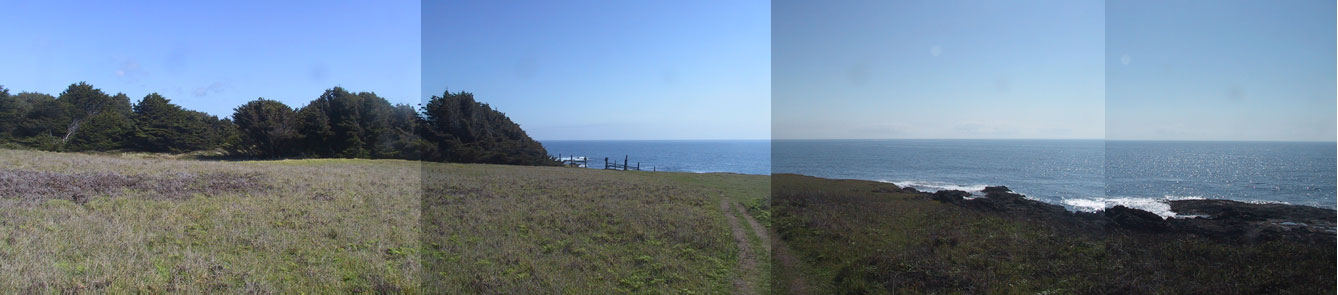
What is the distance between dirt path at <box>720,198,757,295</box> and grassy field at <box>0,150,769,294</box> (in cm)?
5

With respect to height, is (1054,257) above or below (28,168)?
below

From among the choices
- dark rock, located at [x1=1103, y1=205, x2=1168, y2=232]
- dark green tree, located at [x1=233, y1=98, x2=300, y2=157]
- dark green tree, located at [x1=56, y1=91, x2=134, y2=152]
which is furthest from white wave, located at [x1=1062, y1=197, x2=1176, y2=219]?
dark green tree, located at [x1=56, y1=91, x2=134, y2=152]

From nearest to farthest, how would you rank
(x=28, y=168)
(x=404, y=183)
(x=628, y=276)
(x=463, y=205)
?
(x=628, y=276) → (x=463, y=205) → (x=28, y=168) → (x=404, y=183)

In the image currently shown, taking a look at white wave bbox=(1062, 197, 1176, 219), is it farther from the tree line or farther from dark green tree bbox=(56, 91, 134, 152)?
dark green tree bbox=(56, 91, 134, 152)

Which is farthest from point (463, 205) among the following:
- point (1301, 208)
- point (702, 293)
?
point (1301, 208)

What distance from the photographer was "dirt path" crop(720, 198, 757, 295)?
7941 millimetres

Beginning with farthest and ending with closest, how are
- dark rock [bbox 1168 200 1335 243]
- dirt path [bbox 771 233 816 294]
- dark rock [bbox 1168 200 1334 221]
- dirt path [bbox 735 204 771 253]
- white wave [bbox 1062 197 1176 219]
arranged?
white wave [bbox 1062 197 1176 219], dark rock [bbox 1168 200 1334 221], dirt path [bbox 735 204 771 253], dark rock [bbox 1168 200 1335 243], dirt path [bbox 771 233 816 294]

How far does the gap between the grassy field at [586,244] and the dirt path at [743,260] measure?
0.9 inches

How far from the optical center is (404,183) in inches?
712

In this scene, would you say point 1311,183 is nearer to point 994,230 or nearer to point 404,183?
point 994,230

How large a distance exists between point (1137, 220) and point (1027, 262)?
6.37m

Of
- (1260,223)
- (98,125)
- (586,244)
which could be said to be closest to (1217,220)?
(1260,223)

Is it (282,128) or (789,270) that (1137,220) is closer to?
(789,270)

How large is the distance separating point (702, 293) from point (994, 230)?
26.8ft
